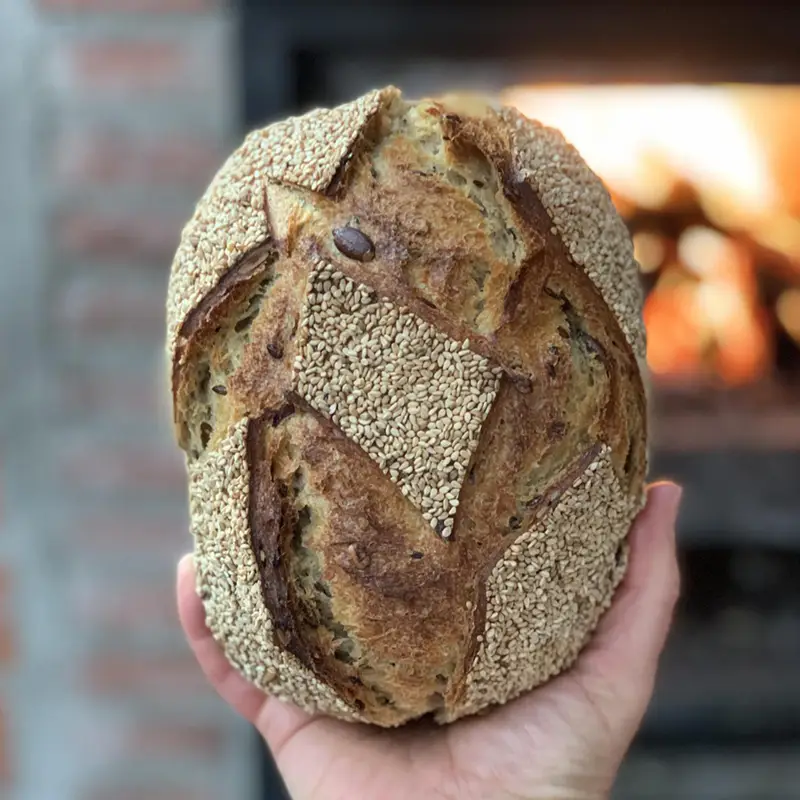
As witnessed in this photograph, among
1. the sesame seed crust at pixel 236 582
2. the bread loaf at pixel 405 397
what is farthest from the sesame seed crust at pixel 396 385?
the sesame seed crust at pixel 236 582

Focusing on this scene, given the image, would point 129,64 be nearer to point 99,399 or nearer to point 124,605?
point 99,399

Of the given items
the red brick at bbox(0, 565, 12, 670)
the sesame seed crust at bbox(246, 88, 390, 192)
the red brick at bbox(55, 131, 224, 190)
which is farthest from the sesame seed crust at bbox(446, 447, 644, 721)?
the red brick at bbox(0, 565, 12, 670)

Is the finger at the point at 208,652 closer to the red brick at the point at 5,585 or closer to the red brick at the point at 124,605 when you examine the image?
the red brick at the point at 124,605

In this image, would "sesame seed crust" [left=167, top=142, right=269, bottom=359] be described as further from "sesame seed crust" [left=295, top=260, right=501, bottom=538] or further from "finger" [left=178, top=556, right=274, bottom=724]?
"finger" [left=178, top=556, right=274, bottom=724]

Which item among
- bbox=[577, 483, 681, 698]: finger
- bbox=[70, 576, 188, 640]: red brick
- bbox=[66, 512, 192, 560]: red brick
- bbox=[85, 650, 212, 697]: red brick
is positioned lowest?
bbox=[85, 650, 212, 697]: red brick

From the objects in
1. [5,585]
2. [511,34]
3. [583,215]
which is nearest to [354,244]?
[583,215]

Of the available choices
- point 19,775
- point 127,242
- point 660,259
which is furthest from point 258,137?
point 19,775
